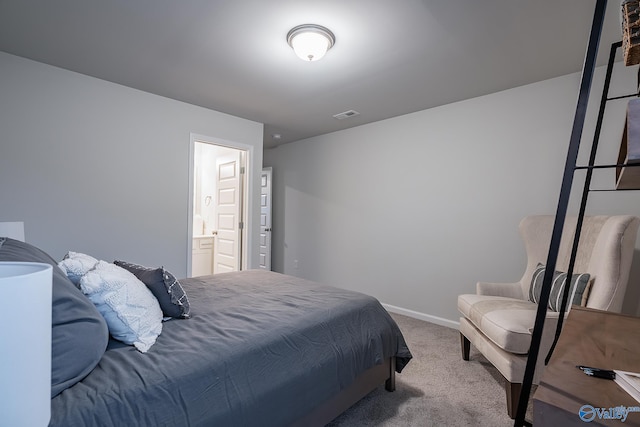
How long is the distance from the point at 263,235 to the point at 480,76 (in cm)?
408

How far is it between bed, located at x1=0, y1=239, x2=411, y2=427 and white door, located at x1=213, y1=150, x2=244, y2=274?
82.1 inches

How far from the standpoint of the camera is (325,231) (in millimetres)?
4574

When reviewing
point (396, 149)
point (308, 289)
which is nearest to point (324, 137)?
point (396, 149)

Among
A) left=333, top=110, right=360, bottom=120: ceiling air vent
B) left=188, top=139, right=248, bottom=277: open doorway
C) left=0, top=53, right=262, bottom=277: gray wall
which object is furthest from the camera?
left=188, top=139, right=248, bottom=277: open doorway

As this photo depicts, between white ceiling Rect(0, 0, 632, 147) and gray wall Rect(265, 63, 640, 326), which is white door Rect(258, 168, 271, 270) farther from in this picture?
white ceiling Rect(0, 0, 632, 147)

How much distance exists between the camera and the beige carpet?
1.73 metres

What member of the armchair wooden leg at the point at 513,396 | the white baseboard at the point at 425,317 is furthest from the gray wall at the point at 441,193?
the armchair wooden leg at the point at 513,396

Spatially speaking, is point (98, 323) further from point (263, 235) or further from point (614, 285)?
point (263, 235)

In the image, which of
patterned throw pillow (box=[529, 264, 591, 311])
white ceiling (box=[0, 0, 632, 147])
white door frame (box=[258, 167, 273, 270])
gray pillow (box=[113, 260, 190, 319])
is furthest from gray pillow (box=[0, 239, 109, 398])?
white door frame (box=[258, 167, 273, 270])

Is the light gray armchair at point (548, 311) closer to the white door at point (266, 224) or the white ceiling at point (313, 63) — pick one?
the white ceiling at point (313, 63)

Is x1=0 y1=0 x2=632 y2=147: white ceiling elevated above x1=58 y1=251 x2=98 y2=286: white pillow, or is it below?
above

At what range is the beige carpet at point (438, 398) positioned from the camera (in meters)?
1.73

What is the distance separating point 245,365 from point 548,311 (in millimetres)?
2011

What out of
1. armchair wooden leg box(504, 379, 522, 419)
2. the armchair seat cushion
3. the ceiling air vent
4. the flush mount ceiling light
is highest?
the ceiling air vent
